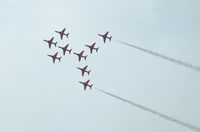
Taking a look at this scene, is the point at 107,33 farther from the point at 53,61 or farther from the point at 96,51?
the point at 53,61

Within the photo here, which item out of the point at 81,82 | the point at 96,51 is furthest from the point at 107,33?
the point at 81,82

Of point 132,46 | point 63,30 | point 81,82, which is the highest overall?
point 63,30

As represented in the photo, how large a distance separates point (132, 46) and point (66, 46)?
128 ft

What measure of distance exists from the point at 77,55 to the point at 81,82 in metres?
7.93

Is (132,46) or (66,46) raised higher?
(66,46)

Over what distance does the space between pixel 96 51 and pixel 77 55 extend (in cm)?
546

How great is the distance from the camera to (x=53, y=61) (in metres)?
143

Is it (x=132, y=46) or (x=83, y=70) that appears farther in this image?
(x=83, y=70)

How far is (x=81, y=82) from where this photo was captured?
5507 inches

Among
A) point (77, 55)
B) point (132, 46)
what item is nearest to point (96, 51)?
point (77, 55)

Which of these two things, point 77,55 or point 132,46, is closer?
point 132,46

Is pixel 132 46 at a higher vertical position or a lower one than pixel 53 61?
lower

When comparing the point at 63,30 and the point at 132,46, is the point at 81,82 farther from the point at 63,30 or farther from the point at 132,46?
the point at 132,46

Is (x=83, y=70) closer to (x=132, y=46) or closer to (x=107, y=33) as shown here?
(x=107, y=33)
